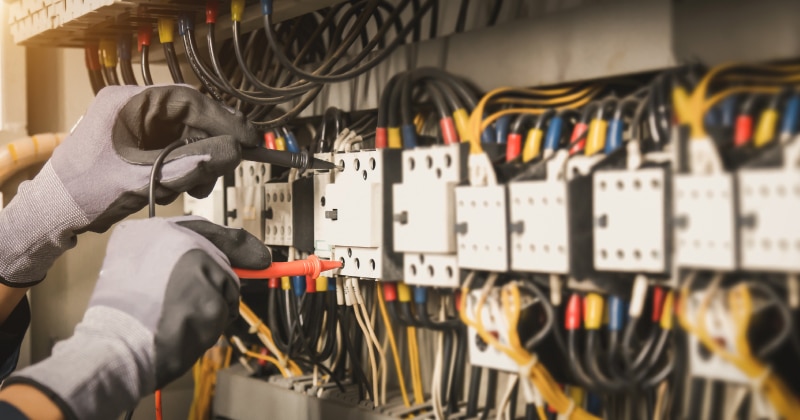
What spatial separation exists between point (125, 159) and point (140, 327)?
0.34m

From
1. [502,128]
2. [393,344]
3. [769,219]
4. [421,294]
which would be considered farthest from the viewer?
[393,344]

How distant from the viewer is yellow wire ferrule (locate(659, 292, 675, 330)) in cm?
76

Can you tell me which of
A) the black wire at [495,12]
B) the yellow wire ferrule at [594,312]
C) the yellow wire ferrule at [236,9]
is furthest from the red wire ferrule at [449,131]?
the yellow wire ferrule at [236,9]

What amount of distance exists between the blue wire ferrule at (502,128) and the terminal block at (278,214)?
0.48 meters

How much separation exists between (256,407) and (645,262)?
0.99 metres

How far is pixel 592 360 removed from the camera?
86cm

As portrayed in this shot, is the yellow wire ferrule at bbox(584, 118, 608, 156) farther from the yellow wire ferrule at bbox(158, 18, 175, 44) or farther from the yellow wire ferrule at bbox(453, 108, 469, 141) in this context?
the yellow wire ferrule at bbox(158, 18, 175, 44)

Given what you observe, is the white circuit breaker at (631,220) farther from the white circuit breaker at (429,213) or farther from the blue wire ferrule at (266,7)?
the blue wire ferrule at (266,7)

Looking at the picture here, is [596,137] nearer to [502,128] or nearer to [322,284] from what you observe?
[502,128]

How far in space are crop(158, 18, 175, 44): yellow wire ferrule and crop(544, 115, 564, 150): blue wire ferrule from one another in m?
0.79

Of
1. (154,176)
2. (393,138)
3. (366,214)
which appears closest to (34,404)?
(154,176)

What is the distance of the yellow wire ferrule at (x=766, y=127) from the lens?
619 mm

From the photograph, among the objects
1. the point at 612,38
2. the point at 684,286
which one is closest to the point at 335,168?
the point at 612,38

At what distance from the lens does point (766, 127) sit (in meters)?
0.62
